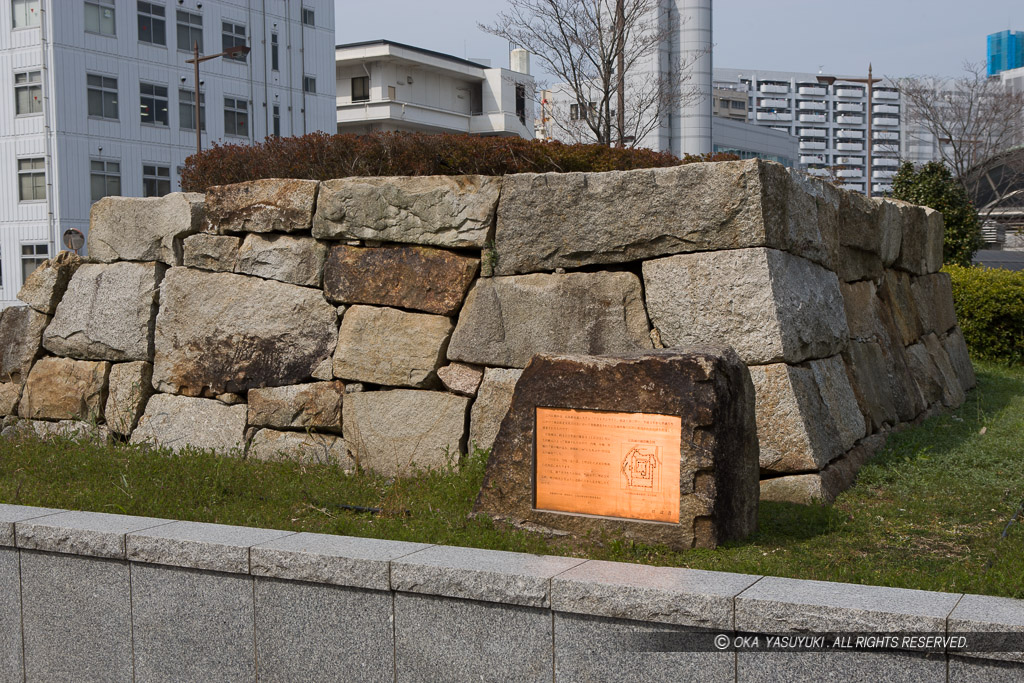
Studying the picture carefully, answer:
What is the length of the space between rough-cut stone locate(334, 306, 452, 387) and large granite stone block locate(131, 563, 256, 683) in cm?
243

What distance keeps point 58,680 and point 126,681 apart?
432 mm

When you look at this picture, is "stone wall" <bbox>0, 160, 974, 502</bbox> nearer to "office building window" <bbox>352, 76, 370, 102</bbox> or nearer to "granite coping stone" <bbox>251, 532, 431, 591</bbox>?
"granite coping stone" <bbox>251, 532, 431, 591</bbox>

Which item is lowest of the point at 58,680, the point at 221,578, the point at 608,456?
the point at 58,680

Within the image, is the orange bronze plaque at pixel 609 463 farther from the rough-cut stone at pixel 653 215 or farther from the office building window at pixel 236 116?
the office building window at pixel 236 116

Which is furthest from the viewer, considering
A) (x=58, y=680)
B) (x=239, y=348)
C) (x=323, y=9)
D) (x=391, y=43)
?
(x=391, y=43)

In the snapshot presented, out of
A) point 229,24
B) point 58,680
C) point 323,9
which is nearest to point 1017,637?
point 58,680

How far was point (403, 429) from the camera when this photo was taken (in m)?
6.53

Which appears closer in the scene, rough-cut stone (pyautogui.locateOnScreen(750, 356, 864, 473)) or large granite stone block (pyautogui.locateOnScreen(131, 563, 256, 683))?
large granite stone block (pyautogui.locateOnScreen(131, 563, 256, 683))

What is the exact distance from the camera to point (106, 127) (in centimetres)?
2770

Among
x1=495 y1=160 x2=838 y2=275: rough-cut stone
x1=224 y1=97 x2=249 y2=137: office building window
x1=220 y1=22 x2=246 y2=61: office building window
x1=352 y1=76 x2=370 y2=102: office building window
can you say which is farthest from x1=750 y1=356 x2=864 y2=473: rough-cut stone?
x1=352 y1=76 x2=370 y2=102: office building window

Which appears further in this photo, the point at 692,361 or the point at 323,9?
the point at 323,9

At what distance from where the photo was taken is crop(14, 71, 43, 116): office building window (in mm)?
26688

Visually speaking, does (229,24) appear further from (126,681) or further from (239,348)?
(126,681)

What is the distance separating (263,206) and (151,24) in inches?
994
